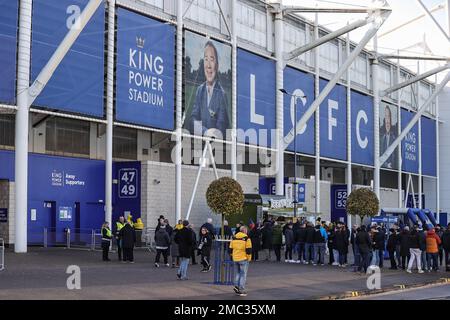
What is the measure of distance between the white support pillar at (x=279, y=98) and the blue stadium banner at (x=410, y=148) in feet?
84.1

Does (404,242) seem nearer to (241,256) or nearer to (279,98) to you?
(241,256)

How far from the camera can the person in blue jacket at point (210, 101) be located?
45.1 meters

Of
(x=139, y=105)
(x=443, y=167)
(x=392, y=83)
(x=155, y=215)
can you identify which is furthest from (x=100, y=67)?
(x=443, y=167)

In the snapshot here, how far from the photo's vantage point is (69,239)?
35.7 metres

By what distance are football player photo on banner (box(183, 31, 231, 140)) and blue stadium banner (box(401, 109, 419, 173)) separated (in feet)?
106

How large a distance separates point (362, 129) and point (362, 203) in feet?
71.0

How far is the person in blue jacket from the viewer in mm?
45062

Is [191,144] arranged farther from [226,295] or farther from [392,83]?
[392,83]

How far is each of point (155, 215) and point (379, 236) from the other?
15.0 metres

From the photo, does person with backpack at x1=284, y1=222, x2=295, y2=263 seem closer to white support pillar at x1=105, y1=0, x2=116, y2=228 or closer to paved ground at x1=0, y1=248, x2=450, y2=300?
paved ground at x1=0, y1=248, x2=450, y2=300

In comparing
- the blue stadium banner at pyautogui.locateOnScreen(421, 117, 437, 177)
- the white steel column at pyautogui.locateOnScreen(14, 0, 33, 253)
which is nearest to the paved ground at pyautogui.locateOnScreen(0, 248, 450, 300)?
the white steel column at pyautogui.locateOnScreen(14, 0, 33, 253)

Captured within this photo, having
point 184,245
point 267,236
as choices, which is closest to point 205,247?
point 184,245

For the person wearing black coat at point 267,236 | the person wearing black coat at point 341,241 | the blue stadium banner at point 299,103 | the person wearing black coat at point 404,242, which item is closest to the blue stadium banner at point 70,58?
the person wearing black coat at point 267,236

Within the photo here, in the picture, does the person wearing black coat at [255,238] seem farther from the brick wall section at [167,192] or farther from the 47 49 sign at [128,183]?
the 47 49 sign at [128,183]
